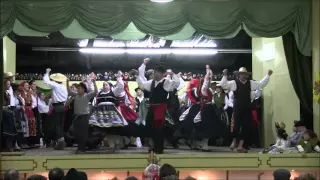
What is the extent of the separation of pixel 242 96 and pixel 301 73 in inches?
44.9

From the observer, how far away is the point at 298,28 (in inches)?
306

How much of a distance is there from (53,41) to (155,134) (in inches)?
180

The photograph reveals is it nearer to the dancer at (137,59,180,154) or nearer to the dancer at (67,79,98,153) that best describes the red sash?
the dancer at (137,59,180,154)

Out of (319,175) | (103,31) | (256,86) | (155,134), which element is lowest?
(319,175)

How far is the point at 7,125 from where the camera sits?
7.41m

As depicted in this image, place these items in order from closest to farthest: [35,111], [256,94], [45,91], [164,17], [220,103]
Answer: [164,17] < [220,103] < [35,111] < [256,94] < [45,91]

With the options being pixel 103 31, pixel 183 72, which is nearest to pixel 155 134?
pixel 103 31

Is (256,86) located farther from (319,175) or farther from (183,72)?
(183,72)

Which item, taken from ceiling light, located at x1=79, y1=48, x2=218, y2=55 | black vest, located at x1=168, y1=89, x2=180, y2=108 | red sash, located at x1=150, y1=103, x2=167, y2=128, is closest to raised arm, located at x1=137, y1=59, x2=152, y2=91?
red sash, located at x1=150, y1=103, x2=167, y2=128

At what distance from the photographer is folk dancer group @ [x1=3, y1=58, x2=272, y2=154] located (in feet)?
23.6

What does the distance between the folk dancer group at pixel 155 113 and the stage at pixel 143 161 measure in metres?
0.29

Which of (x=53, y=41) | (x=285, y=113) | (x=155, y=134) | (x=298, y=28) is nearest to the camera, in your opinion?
(x=155, y=134)

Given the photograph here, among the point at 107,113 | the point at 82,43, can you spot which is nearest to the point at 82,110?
the point at 107,113

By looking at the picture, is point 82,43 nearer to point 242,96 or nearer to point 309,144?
point 242,96
